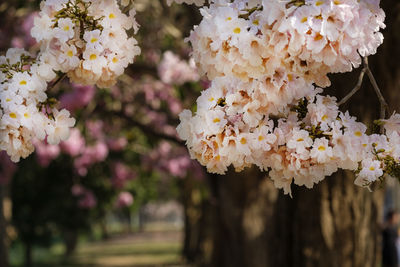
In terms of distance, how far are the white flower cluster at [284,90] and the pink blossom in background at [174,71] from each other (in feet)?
17.6

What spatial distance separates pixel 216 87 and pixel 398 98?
9.23 feet

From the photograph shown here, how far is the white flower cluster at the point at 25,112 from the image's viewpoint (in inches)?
92.0

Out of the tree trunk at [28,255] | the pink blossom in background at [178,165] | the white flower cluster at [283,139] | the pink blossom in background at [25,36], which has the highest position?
the pink blossom in background at [25,36]

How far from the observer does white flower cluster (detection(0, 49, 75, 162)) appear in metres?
2.34

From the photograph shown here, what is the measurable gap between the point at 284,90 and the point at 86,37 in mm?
723

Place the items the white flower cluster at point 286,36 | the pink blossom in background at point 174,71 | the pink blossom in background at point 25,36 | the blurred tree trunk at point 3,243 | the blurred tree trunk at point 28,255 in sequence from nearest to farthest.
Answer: the white flower cluster at point 286,36 → the pink blossom in background at point 25,36 → the pink blossom in background at point 174,71 → the blurred tree trunk at point 3,243 → the blurred tree trunk at point 28,255

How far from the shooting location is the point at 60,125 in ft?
8.18

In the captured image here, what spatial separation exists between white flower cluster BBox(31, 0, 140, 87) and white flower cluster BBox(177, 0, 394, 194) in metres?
0.31

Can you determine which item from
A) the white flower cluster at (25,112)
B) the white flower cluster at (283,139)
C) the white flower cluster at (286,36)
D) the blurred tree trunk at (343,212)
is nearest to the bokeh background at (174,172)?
the blurred tree trunk at (343,212)

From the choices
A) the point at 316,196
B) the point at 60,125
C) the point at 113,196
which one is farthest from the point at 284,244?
the point at 113,196

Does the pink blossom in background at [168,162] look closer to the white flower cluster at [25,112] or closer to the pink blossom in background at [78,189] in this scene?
the pink blossom in background at [78,189]

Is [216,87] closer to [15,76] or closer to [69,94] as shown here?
[15,76]

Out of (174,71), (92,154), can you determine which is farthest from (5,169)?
(174,71)

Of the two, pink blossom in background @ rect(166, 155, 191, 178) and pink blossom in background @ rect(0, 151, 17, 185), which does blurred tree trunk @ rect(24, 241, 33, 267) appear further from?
pink blossom in background @ rect(0, 151, 17, 185)
